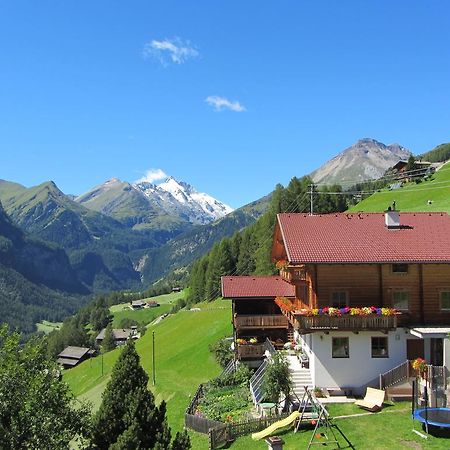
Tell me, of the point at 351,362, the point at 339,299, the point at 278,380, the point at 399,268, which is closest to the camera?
the point at 278,380

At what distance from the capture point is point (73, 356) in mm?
173250

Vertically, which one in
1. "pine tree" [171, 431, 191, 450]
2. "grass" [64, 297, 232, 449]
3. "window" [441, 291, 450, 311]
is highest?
"window" [441, 291, 450, 311]

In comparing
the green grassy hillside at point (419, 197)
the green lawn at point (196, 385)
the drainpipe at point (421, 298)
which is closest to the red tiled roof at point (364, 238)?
the drainpipe at point (421, 298)

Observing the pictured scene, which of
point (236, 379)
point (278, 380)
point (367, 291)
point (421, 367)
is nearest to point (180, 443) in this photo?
point (278, 380)

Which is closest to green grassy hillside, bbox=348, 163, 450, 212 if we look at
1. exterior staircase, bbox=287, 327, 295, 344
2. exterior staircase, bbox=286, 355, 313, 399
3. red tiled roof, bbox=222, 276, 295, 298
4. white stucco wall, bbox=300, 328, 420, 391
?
red tiled roof, bbox=222, 276, 295, 298

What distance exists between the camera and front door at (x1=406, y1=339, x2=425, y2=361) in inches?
1409

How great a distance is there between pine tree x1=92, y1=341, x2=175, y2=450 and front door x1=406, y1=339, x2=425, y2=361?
1887 centimetres

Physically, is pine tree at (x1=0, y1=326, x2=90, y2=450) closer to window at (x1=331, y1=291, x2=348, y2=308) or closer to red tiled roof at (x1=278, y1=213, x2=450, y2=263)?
red tiled roof at (x1=278, y1=213, x2=450, y2=263)

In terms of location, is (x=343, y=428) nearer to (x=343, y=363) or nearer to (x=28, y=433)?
(x=343, y=363)

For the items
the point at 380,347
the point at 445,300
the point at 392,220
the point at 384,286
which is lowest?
the point at 380,347

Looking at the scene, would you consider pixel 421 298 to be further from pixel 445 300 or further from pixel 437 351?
pixel 437 351

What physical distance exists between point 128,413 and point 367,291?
20.7 meters

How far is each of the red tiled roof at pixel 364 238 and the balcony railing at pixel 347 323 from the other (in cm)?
405

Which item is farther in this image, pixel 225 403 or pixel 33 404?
pixel 225 403
